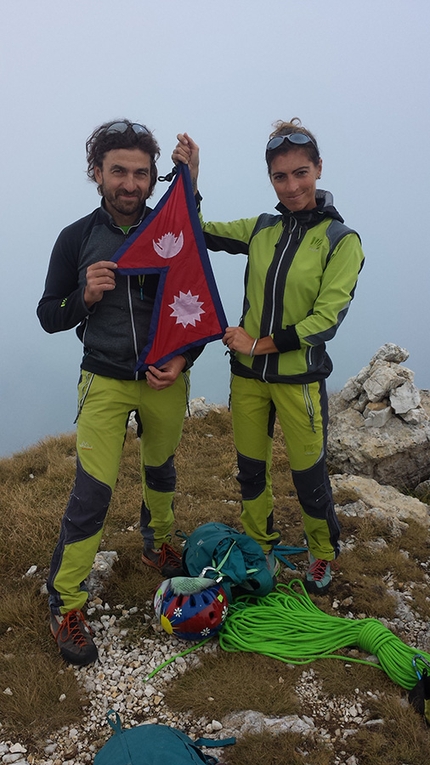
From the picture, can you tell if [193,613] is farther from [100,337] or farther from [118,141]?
[118,141]

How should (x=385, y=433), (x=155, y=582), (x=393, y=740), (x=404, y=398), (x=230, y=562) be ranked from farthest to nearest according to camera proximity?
1. (x=404, y=398)
2. (x=385, y=433)
3. (x=155, y=582)
4. (x=230, y=562)
5. (x=393, y=740)

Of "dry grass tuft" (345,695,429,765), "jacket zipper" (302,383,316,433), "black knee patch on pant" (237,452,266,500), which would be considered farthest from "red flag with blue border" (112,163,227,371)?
"dry grass tuft" (345,695,429,765)

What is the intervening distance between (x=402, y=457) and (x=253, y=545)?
5.48 m

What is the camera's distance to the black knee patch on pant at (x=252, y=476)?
5.29m

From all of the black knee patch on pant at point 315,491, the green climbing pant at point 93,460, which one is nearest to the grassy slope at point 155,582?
the green climbing pant at point 93,460

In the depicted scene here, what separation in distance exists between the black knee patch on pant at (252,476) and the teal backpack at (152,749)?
7.77 feet

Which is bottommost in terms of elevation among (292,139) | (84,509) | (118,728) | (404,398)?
(118,728)

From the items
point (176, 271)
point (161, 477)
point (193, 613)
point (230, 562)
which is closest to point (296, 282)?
point (176, 271)

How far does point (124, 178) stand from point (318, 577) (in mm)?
4051

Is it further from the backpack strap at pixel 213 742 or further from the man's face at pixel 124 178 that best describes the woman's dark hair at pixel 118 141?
the backpack strap at pixel 213 742

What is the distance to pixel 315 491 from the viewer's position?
16.7 feet

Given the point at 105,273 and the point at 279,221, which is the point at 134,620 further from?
the point at 279,221

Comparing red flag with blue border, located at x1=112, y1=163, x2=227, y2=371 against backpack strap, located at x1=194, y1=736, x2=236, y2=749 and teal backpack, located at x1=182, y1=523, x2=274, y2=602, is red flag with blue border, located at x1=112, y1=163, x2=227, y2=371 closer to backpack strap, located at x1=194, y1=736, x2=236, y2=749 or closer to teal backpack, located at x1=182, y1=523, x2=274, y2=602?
teal backpack, located at x1=182, y1=523, x2=274, y2=602

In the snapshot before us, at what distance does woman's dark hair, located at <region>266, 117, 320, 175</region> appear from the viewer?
4552 mm
